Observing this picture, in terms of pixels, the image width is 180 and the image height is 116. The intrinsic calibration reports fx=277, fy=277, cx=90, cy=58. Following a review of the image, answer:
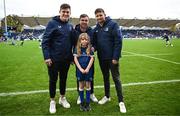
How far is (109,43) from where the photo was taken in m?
6.27

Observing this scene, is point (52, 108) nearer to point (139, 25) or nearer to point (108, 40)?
point (108, 40)

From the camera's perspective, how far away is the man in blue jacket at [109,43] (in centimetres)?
608

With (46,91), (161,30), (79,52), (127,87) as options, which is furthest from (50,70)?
(161,30)

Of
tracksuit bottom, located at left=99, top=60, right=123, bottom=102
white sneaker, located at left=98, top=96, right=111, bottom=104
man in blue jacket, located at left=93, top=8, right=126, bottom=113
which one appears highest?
man in blue jacket, located at left=93, top=8, right=126, bottom=113

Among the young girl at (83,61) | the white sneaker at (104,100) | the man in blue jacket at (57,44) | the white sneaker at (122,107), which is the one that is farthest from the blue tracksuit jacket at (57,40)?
the white sneaker at (122,107)

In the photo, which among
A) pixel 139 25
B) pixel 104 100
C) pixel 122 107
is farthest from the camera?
pixel 139 25

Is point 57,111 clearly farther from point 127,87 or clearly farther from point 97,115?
point 127,87

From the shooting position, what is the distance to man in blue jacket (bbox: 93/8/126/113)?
20.0 ft

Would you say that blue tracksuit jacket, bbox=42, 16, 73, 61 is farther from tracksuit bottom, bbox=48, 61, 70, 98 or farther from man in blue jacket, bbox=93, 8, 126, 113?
man in blue jacket, bbox=93, 8, 126, 113

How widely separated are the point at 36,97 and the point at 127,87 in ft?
8.87

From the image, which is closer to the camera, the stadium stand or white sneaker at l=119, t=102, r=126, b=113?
white sneaker at l=119, t=102, r=126, b=113

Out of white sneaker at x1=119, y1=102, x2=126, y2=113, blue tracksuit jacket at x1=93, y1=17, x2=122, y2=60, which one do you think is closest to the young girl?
blue tracksuit jacket at x1=93, y1=17, x2=122, y2=60

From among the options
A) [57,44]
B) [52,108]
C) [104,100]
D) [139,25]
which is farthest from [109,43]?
[139,25]

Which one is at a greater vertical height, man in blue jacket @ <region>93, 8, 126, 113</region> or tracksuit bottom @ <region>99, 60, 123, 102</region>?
man in blue jacket @ <region>93, 8, 126, 113</region>
